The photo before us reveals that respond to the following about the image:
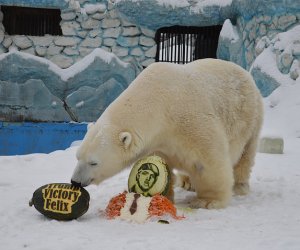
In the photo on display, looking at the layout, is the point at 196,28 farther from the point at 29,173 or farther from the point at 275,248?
the point at 275,248

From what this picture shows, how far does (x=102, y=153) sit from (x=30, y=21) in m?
8.17

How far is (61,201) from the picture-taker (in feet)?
8.38

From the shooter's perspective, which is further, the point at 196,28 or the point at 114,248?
the point at 196,28

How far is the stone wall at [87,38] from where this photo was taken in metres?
9.73

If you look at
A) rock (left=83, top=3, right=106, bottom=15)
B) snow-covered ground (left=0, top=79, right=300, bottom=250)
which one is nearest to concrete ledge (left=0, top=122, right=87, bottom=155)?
rock (left=83, top=3, right=106, bottom=15)

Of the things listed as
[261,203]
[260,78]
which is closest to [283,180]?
[261,203]

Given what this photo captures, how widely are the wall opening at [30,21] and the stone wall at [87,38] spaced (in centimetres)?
28

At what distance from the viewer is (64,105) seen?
9719mm

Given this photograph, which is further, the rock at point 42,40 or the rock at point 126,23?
the rock at point 126,23

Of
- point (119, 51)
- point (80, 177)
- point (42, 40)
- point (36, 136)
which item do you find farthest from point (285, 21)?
point (80, 177)

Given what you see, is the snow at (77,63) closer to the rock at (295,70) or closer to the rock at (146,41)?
the rock at (146,41)

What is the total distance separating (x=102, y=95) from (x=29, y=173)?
18.5 ft

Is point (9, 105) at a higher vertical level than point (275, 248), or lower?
lower

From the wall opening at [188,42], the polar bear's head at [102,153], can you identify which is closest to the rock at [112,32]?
the wall opening at [188,42]
